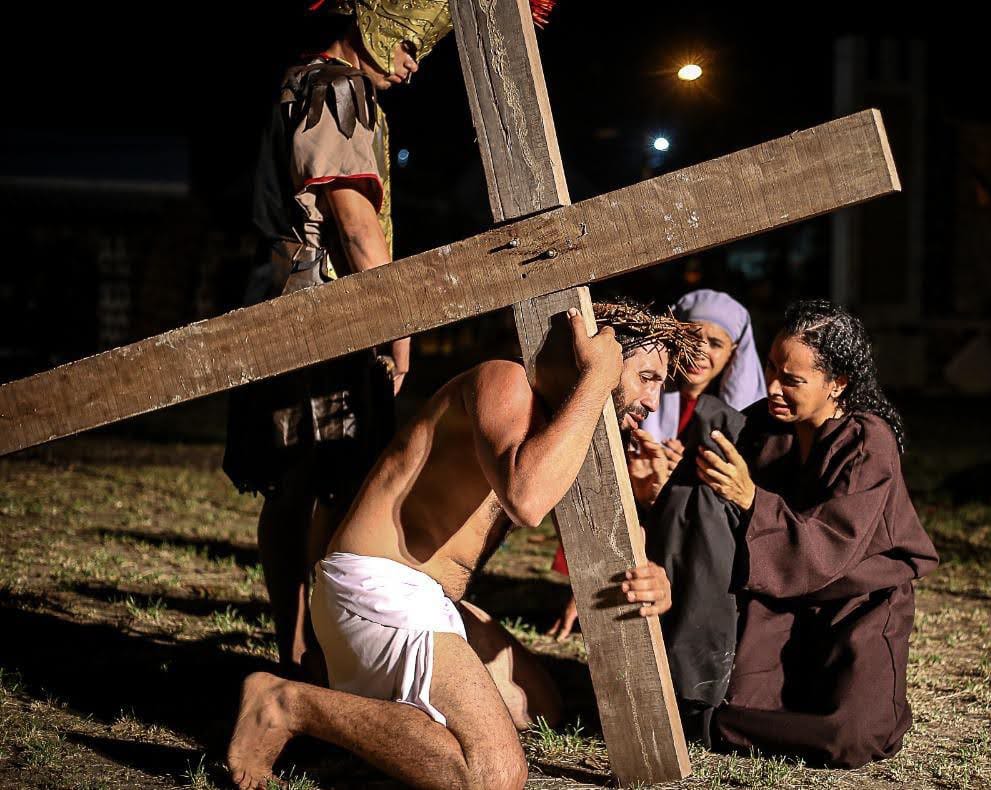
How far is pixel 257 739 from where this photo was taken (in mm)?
2912

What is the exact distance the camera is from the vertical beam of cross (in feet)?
8.93

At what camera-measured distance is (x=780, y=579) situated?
311 cm

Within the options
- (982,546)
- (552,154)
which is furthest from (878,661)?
(982,546)

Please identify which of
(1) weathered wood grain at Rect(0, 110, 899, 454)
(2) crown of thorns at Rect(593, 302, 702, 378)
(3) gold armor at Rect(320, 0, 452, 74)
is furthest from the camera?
(3) gold armor at Rect(320, 0, 452, 74)

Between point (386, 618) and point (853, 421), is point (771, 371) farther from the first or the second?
point (386, 618)

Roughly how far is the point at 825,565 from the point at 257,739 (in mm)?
1559

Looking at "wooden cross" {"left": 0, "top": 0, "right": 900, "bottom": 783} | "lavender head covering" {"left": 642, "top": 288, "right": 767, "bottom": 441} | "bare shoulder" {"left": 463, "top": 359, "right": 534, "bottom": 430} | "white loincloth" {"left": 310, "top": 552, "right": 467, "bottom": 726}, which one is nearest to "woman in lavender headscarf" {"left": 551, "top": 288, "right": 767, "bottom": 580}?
"lavender head covering" {"left": 642, "top": 288, "right": 767, "bottom": 441}

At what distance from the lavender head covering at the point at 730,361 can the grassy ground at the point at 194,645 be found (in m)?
0.99

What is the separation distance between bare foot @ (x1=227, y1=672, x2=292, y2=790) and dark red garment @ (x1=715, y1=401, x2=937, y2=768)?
4.05ft

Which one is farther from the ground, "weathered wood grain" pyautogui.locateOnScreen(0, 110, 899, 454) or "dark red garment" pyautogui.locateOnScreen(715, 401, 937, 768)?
"weathered wood grain" pyautogui.locateOnScreen(0, 110, 899, 454)

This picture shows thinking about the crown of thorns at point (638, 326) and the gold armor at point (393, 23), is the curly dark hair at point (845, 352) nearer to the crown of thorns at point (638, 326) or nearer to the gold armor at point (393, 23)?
the crown of thorns at point (638, 326)

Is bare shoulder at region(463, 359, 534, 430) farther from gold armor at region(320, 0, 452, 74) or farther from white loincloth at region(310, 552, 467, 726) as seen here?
gold armor at region(320, 0, 452, 74)

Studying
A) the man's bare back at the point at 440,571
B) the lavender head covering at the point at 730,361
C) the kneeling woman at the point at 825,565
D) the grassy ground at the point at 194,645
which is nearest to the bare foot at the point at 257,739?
the man's bare back at the point at 440,571

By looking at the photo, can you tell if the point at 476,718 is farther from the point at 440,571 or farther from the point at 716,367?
the point at 716,367
